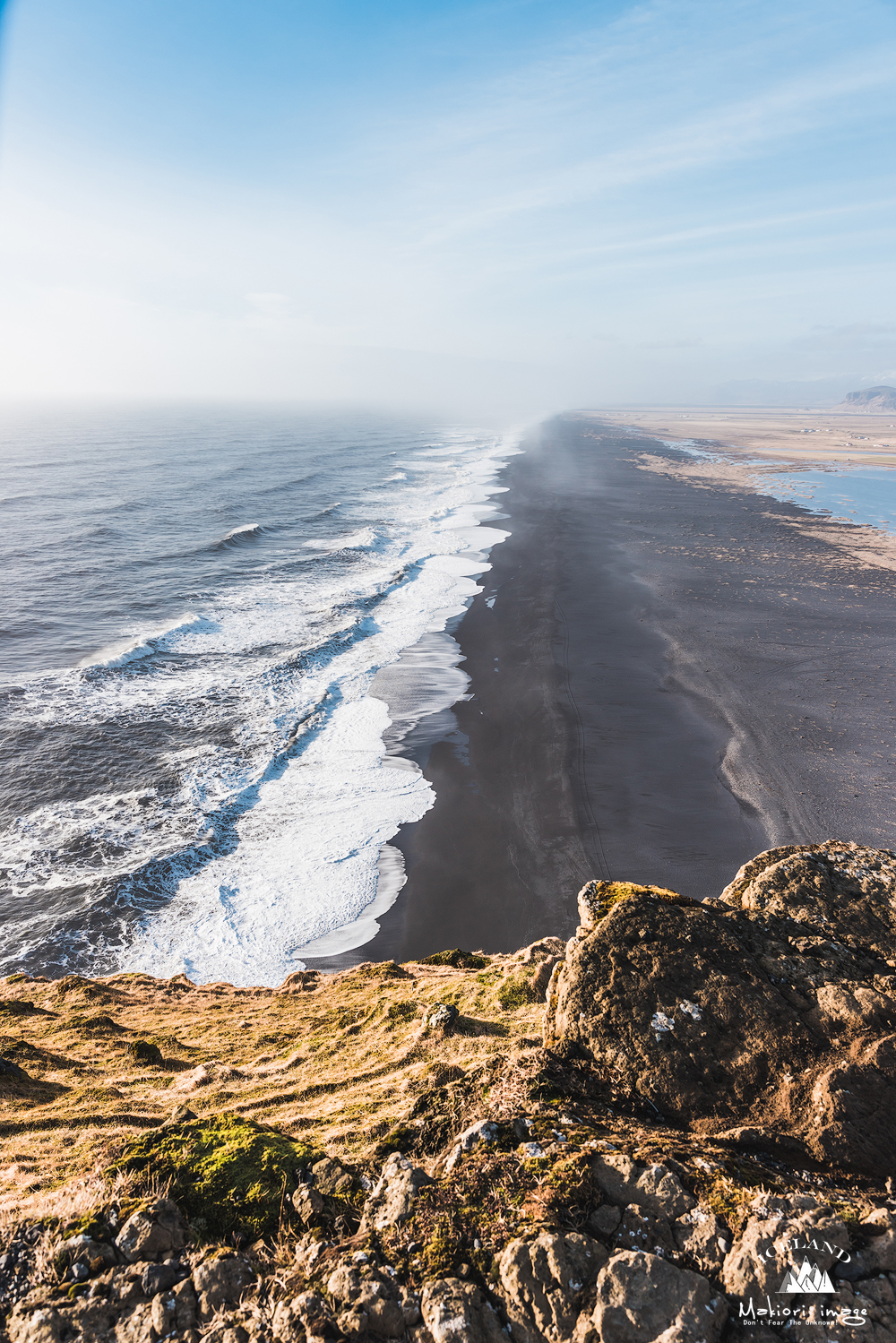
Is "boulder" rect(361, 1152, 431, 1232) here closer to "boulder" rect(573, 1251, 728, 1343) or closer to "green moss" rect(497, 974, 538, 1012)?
"boulder" rect(573, 1251, 728, 1343)

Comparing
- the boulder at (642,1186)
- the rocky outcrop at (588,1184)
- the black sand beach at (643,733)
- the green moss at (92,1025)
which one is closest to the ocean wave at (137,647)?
the black sand beach at (643,733)

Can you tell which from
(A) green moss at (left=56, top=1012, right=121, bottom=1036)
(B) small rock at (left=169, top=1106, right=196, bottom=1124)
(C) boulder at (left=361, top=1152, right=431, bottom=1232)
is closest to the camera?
(C) boulder at (left=361, top=1152, right=431, bottom=1232)

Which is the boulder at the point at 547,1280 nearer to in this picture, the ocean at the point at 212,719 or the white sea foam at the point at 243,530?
the ocean at the point at 212,719

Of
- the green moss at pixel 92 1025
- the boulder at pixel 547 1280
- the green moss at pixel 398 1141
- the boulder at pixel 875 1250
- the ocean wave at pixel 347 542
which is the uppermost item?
the ocean wave at pixel 347 542

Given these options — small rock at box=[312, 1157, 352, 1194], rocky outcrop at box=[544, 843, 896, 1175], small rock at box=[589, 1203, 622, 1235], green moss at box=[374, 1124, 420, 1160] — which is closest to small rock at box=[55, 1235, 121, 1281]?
small rock at box=[312, 1157, 352, 1194]

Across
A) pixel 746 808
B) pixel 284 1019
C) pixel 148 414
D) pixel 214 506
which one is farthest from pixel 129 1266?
pixel 148 414

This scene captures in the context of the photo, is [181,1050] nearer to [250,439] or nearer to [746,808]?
[746,808]

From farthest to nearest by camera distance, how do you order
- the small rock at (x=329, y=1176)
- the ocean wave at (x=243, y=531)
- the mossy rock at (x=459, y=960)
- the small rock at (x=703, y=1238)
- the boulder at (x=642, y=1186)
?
the ocean wave at (x=243, y=531), the mossy rock at (x=459, y=960), the small rock at (x=329, y=1176), the boulder at (x=642, y=1186), the small rock at (x=703, y=1238)
